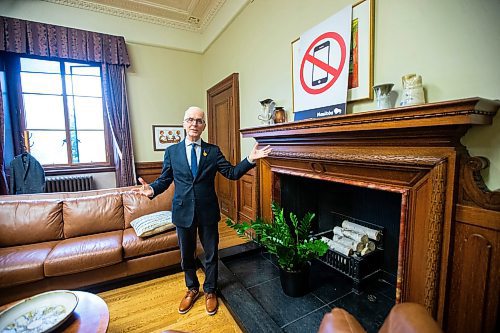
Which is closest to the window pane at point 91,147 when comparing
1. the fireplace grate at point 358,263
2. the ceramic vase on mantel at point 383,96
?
the fireplace grate at point 358,263

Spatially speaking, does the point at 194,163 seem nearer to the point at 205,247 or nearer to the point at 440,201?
the point at 205,247

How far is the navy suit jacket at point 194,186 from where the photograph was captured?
1784 millimetres

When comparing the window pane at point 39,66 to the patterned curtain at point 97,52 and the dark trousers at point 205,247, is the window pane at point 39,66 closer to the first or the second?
the patterned curtain at point 97,52

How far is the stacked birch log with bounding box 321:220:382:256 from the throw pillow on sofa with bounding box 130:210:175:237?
1570 millimetres

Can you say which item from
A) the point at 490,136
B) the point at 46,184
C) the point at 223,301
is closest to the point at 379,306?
the point at 223,301

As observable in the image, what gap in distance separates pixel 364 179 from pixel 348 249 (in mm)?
712

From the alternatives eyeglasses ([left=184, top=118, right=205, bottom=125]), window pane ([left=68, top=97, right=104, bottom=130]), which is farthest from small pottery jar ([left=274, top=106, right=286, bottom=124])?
window pane ([left=68, top=97, right=104, bottom=130])

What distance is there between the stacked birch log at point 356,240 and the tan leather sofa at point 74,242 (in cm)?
152

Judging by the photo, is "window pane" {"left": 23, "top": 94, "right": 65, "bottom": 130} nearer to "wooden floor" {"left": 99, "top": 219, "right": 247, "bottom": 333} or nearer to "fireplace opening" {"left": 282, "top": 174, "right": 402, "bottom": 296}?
"wooden floor" {"left": 99, "top": 219, "right": 247, "bottom": 333}

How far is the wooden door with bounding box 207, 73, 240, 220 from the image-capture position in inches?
139

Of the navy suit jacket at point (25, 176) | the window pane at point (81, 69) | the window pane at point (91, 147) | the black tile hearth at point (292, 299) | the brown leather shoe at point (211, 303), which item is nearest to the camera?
the black tile hearth at point (292, 299)

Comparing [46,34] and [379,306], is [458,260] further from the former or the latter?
[46,34]

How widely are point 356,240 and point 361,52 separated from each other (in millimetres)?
1438

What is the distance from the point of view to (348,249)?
1944 mm
